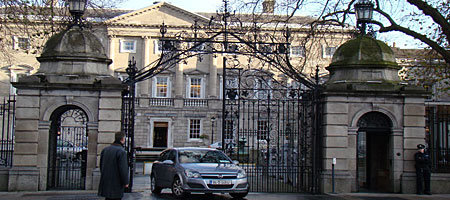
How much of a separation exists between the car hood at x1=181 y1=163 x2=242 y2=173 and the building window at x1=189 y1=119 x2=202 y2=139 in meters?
41.4

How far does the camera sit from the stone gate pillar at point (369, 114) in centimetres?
1645

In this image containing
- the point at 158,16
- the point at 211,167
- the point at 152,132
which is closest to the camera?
the point at 211,167

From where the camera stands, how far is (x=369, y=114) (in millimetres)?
16922

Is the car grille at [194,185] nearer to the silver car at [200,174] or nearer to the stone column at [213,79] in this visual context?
the silver car at [200,174]

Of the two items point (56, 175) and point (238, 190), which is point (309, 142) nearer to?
point (238, 190)

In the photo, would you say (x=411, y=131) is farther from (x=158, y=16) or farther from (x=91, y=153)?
(x=158, y=16)

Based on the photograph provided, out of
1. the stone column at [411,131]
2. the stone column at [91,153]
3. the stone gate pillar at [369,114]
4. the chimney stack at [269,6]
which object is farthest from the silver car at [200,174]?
the chimney stack at [269,6]

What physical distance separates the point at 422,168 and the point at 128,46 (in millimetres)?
44045

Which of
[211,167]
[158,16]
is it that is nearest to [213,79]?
[158,16]

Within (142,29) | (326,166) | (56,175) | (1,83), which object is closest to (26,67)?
(1,83)

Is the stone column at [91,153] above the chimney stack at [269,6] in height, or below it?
below

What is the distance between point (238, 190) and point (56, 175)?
19.8 ft

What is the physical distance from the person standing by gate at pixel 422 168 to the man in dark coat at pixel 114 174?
33.0 ft

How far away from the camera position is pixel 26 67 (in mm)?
54000
